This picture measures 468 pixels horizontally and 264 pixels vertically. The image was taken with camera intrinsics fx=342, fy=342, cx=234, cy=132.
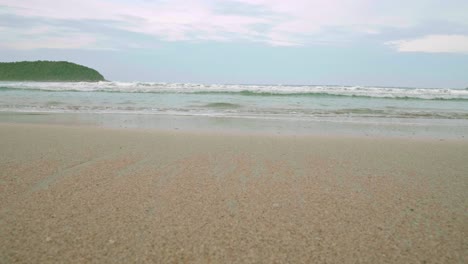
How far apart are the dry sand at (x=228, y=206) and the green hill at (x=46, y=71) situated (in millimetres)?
43495

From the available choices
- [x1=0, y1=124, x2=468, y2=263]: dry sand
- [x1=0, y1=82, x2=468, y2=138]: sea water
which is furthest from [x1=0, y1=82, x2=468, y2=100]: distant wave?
[x1=0, y1=124, x2=468, y2=263]: dry sand

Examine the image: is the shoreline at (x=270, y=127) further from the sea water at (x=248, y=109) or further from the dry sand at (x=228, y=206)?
the dry sand at (x=228, y=206)

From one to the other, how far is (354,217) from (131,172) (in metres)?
1.92

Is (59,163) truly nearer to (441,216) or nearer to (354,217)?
(354,217)

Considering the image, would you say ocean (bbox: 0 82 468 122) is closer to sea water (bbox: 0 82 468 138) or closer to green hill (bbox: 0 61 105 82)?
sea water (bbox: 0 82 468 138)

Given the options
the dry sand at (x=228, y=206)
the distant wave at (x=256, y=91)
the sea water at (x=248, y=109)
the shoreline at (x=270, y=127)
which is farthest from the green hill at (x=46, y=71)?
the dry sand at (x=228, y=206)

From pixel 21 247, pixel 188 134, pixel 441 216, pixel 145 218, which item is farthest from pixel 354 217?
pixel 188 134

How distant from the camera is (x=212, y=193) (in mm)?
2480

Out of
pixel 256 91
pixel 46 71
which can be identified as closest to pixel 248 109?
pixel 256 91

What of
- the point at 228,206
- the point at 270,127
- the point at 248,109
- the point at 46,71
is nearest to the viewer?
the point at 228,206

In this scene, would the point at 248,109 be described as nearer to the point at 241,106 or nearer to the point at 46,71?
the point at 241,106

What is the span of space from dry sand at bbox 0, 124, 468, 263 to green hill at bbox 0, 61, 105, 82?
43.5m

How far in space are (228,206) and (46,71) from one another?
5162cm

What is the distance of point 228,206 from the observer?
222 cm
